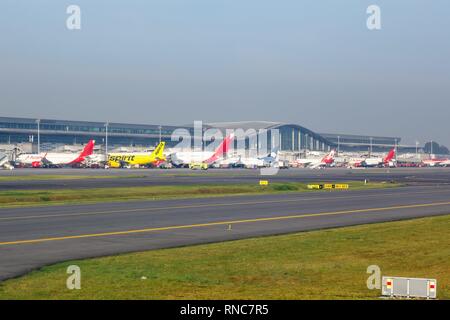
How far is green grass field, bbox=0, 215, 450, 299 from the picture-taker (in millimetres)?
16078

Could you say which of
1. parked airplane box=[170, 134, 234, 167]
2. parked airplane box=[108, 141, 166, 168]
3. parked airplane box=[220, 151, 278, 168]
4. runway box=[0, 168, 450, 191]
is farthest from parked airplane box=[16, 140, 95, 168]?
runway box=[0, 168, 450, 191]

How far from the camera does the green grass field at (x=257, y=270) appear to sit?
1608 centimetres

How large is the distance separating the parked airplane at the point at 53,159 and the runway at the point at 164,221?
313 feet

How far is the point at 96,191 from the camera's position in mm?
60344

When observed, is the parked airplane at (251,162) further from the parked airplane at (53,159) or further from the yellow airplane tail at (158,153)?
the parked airplane at (53,159)

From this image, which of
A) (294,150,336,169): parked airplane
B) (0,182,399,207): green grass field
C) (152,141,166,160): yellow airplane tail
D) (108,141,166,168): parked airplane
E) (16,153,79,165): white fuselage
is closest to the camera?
(0,182,399,207): green grass field

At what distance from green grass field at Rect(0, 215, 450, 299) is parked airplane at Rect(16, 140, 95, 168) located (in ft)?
395

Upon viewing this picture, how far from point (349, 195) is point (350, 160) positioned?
136 meters

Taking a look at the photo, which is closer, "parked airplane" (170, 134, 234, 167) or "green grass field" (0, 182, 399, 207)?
"green grass field" (0, 182, 399, 207)

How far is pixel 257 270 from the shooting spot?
64.4 feet

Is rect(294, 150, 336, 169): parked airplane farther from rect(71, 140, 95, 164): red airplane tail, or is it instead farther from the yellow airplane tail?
rect(71, 140, 95, 164): red airplane tail

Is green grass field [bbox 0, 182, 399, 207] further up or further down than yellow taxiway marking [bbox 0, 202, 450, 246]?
further up

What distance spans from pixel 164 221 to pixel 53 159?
113168 mm

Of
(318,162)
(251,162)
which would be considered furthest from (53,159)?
(318,162)
